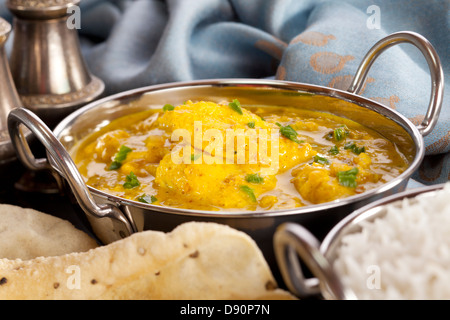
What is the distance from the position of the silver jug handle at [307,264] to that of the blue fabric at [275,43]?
180 centimetres

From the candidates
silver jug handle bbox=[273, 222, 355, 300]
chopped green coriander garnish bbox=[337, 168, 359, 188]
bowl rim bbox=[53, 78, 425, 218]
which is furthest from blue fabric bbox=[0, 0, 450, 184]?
silver jug handle bbox=[273, 222, 355, 300]

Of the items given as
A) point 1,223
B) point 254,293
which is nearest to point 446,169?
point 254,293

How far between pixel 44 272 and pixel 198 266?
0.56 metres

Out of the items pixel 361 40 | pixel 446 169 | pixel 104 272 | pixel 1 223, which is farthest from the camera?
pixel 361 40

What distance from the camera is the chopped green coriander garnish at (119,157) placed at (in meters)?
2.68

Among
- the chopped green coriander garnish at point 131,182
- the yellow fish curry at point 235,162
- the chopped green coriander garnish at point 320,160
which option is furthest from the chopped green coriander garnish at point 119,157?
the chopped green coriander garnish at point 320,160

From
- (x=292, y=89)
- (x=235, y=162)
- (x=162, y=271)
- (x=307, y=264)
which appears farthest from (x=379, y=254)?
(x=292, y=89)

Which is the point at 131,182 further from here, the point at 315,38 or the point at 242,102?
the point at 315,38

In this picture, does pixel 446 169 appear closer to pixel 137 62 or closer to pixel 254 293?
pixel 254 293

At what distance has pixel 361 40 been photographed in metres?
3.37

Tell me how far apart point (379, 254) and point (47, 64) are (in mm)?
2493

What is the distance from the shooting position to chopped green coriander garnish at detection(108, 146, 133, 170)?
105 inches

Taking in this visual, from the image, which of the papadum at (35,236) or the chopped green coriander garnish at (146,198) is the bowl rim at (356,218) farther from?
the papadum at (35,236)

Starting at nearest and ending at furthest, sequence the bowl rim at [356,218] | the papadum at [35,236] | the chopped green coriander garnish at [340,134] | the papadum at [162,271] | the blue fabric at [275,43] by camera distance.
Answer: the bowl rim at [356,218]
the papadum at [162,271]
the papadum at [35,236]
the chopped green coriander garnish at [340,134]
the blue fabric at [275,43]
